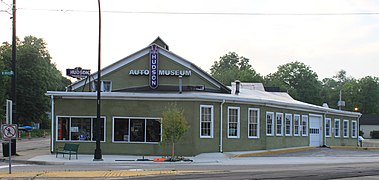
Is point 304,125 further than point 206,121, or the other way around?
point 304,125

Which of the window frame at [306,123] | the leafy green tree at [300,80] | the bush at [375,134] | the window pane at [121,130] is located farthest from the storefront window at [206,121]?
the leafy green tree at [300,80]

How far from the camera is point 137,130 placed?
109ft

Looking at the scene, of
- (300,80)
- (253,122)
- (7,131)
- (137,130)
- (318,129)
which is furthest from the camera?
(300,80)

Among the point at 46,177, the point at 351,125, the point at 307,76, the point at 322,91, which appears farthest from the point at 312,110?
the point at 322,91

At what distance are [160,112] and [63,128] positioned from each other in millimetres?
6352

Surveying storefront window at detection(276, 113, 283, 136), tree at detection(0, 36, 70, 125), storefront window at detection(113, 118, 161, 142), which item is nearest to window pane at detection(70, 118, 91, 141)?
storefront window at detection(113, 118, 161, 142)

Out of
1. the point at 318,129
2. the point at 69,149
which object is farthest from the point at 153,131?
the point at 318,129

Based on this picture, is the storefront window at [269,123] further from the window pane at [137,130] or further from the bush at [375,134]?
the bush at [375,134]

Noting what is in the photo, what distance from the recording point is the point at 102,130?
33.2 metres

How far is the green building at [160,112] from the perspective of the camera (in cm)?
3319

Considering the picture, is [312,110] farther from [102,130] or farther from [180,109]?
[102,130]

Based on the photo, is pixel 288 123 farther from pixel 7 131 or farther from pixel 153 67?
pixel 7 131

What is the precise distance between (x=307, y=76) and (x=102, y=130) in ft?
280

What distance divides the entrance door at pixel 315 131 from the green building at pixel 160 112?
2.13 m
